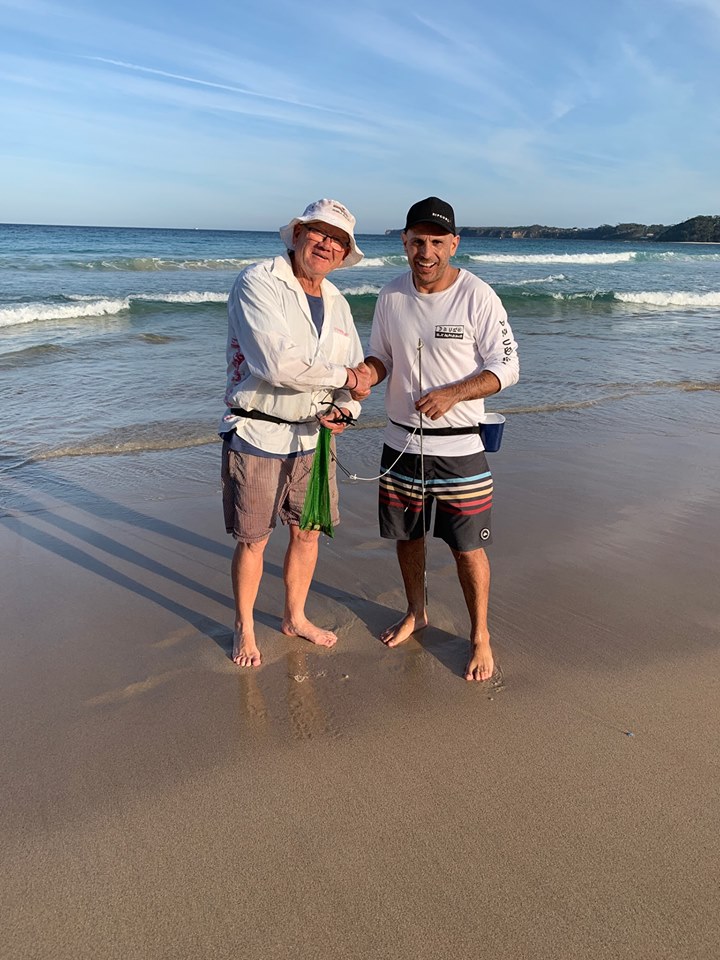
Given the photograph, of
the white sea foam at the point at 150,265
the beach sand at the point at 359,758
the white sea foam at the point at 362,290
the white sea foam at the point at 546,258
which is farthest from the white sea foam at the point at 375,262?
the beach sand at the point at 359,758

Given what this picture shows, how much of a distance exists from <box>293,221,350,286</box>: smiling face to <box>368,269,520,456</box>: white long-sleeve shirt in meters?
0.30

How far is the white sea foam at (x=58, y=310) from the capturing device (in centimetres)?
1566

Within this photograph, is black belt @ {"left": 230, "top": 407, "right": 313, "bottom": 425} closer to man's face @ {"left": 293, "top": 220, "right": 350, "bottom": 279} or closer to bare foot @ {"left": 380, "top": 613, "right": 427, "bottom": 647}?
man's face @ {"left": 293, "top": 220, "right": 350, "bottom": 279}

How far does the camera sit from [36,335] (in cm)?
1369

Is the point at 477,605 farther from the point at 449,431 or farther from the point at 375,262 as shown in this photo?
the point at 375,262

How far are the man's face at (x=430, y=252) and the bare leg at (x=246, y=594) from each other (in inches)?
53.3

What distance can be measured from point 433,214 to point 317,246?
19.4 inches

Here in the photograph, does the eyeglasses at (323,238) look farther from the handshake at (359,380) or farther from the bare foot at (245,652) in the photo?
the bare foot at (245,652)

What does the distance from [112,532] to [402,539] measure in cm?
238

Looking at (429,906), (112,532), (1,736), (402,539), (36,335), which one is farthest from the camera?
(36,335)

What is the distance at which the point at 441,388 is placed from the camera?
3.14 m

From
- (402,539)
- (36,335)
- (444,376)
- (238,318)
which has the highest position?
(238,318)

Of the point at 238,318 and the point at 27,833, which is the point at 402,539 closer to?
the point at 238,318

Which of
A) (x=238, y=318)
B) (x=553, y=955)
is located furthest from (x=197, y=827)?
(x=238, y=318)
